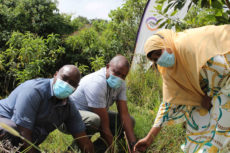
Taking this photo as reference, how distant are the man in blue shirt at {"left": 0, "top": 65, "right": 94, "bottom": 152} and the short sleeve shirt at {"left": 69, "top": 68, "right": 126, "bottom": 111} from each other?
0.71 ft

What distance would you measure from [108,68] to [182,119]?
3.34ft

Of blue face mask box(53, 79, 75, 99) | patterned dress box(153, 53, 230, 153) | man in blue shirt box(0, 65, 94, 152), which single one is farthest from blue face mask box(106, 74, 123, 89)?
patterned dress box(153, 53, 230, 153)

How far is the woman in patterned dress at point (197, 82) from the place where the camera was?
1.90 metres

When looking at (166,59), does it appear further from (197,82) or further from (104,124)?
(104,124)

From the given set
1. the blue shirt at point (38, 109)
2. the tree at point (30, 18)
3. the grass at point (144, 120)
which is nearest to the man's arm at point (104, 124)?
the grass at point (144, 120)

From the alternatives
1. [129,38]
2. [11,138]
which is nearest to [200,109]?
[11,138]

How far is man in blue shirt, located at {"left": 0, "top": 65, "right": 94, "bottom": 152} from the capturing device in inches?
88.7

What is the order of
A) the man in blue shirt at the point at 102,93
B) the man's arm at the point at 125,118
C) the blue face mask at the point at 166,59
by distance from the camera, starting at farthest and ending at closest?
the man's arm at the point at 125,118, the man in blue shirt at the point at 102,93, the blue face mask at the point at 166,59

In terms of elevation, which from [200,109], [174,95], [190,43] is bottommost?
[200,109]

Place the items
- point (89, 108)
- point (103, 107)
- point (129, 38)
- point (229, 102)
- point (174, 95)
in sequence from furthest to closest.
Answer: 1. point (129, 38)
2. point (89, 108)
3. point (103, 107)
4. point (174, 95)
5. point (229, 102)

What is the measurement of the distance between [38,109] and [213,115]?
1.62 metres

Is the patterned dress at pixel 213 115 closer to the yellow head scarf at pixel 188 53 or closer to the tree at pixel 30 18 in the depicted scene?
the yellow head scarf at pixel 188 53

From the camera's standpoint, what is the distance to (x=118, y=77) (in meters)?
2.80

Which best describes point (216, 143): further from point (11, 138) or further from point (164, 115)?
point (11, 138)
